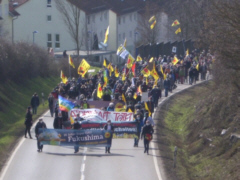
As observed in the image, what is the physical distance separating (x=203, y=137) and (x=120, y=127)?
16.6ft

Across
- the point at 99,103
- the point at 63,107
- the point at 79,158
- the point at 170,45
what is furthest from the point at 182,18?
the point at 79,158

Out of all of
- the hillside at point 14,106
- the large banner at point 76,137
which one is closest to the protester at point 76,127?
the large banner at point 76,137

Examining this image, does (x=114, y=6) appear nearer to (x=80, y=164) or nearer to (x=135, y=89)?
(x=135, y=89)

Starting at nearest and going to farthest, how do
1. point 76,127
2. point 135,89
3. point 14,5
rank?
point 76,127, point 135,89, point 14,5

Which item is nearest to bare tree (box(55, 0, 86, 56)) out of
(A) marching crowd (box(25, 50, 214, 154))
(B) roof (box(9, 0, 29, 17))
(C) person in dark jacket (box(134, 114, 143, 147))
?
(B) roof (box(9, 0, 29, 17))

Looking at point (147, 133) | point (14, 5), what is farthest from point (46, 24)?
point (147, 133)

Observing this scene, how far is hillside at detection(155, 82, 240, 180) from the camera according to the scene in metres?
21.6

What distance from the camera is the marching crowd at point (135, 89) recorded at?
80.8 feet

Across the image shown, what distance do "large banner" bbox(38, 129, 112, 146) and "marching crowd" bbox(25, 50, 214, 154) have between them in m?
0.40

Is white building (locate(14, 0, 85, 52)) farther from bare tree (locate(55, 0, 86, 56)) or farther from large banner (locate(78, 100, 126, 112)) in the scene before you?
large banner (locate(78, 100, 126, 112))

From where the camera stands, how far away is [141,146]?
2442 cm

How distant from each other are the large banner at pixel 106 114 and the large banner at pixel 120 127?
123 centimetres

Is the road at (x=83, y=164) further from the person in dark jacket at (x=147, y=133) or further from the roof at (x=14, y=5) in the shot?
the roof at (x=14, y=5)

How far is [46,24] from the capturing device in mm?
72875
